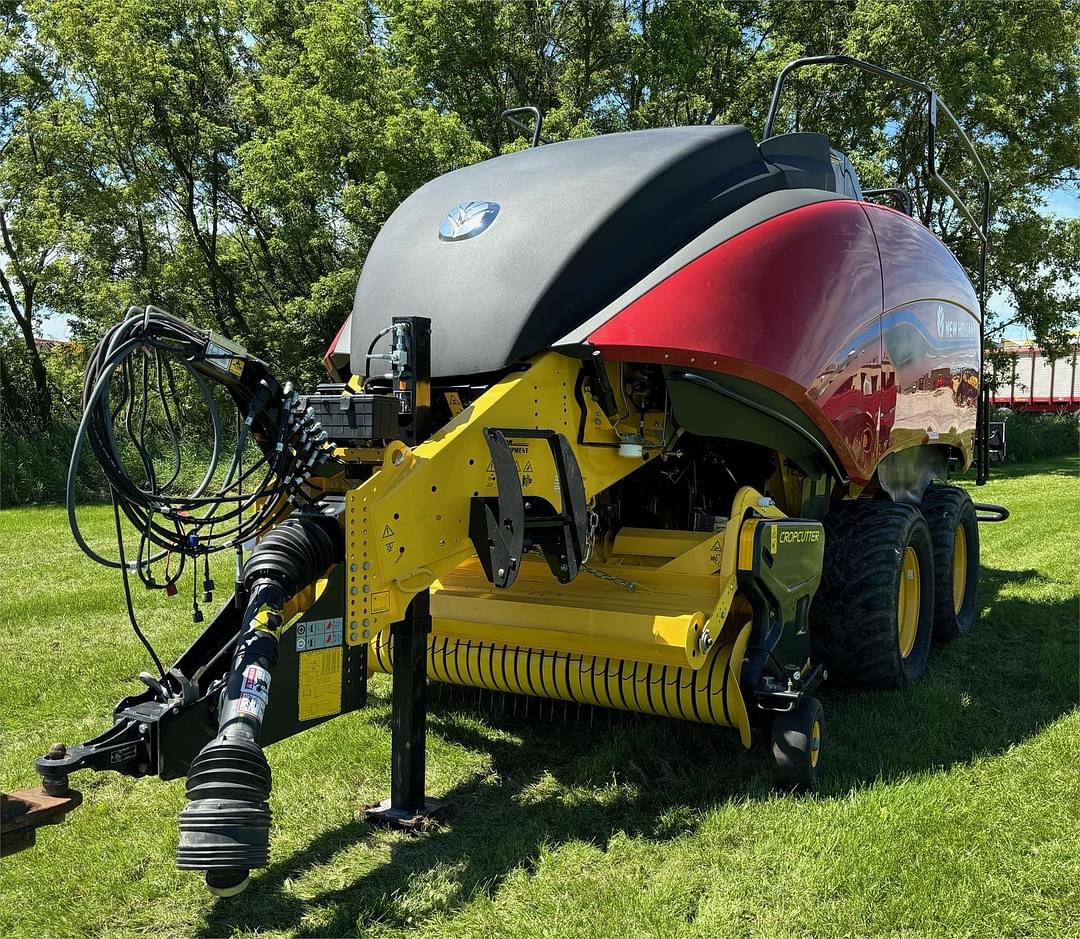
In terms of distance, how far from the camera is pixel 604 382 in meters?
3.63

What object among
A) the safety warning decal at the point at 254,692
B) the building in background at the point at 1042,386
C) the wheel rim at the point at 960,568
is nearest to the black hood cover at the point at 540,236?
the safety warning decal at the point at 254,692

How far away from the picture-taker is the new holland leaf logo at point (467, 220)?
12.5 ft

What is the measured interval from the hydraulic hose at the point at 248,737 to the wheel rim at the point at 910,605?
329cm

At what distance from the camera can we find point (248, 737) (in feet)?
8.41

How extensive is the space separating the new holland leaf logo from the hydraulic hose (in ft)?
4.50

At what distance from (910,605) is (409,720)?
3.00 metres

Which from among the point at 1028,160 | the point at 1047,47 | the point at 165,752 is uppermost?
the point at 1047,47

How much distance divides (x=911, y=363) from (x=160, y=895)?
4.08 metres

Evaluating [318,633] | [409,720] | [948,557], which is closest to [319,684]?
[318,633]

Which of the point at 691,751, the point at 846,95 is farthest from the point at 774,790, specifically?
the point at 846,95

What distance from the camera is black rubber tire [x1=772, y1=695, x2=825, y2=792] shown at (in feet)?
11.8

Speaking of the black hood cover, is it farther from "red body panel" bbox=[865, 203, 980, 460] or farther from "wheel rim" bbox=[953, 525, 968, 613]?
"wheel rim" bbox=[953, 525, 968, 613]

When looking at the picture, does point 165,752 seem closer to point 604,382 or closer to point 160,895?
point 160,895

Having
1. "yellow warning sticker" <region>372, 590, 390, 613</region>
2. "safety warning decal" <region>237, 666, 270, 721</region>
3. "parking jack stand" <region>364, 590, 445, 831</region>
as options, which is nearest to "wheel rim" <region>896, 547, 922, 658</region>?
"parking jack stand" <region>364, 590, 445, 831</region>
